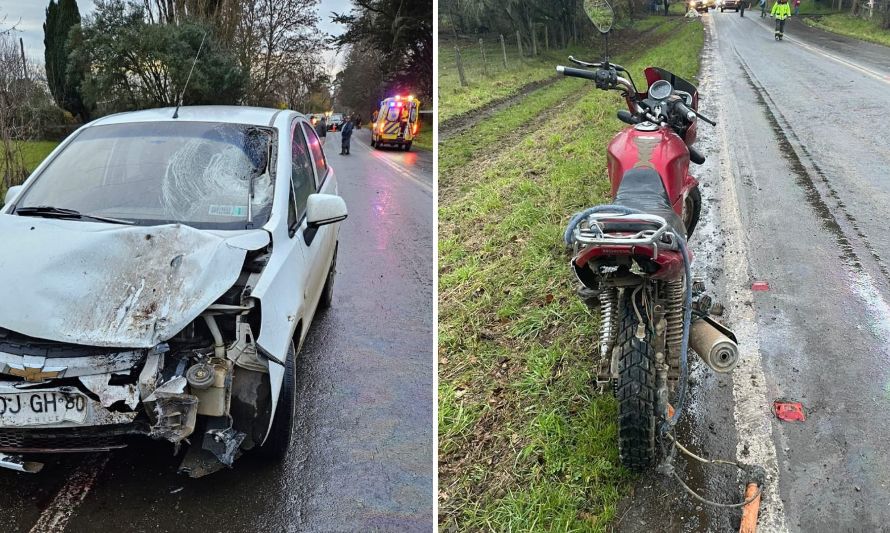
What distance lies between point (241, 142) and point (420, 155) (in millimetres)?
18833

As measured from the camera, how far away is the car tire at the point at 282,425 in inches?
133

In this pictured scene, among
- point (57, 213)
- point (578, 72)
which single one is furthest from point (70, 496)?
point (578, 72)

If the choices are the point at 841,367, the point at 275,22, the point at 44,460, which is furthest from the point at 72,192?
the point at 275,22

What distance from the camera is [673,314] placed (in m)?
3.11

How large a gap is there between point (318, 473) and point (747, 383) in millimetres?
2380

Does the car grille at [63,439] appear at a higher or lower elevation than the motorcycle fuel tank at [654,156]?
lower

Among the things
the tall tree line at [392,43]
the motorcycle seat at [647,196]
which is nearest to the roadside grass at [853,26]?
the tall tree line at [392,43]

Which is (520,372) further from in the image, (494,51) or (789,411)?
(494,51)

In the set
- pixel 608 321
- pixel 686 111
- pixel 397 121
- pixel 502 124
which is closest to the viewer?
pixel 608 321

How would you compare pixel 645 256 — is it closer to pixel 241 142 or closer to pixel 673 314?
pixel 673 314

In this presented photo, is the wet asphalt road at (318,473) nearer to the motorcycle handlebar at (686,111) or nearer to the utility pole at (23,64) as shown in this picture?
the motorcycle handlebar at (686,111)

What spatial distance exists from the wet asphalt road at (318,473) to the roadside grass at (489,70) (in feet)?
35.5

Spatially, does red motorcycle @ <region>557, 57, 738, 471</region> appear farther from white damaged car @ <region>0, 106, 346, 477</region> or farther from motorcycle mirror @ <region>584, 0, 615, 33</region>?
white damaged car @ <region>0, 106, 346, 477</region>

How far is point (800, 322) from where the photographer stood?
435 centimetres
